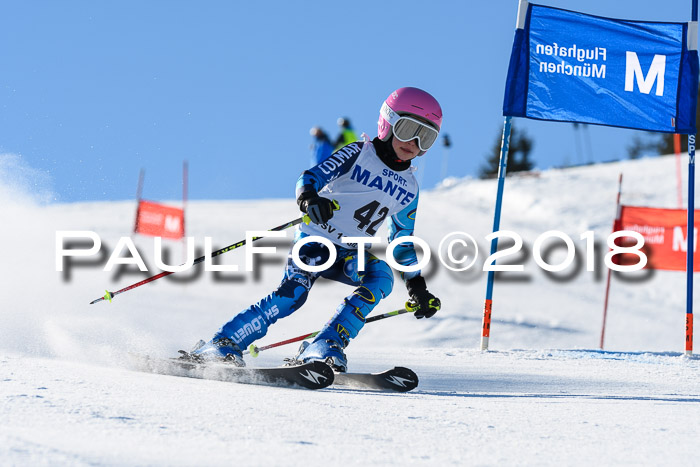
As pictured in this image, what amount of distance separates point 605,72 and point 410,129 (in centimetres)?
301

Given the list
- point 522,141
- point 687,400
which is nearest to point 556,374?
point 687,400

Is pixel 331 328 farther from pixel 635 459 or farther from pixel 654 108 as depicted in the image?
pixel 654 108

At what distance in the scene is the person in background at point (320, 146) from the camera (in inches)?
624

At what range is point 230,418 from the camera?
7.59 ft

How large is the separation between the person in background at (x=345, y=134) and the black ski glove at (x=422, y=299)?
435 inches

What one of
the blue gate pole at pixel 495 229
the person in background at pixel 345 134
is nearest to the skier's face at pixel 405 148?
the blue gate pole at pixel 495 229

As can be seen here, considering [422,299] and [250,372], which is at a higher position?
[422,299]

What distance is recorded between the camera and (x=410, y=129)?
402 centimetres

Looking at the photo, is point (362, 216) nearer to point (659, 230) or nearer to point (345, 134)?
point (659, 230)

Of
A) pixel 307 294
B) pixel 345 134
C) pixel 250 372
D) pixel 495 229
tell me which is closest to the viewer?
pixel 250 372

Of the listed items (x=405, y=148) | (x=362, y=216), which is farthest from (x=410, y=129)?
(x=362, y=216)

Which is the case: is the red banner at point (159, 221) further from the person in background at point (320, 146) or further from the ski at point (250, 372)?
the ski at point (250, 372)

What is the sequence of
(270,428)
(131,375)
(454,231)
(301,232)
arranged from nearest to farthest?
(270,428) → (131,375) → (301,232) → (454,231)

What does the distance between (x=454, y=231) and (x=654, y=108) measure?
10629 millimetres
